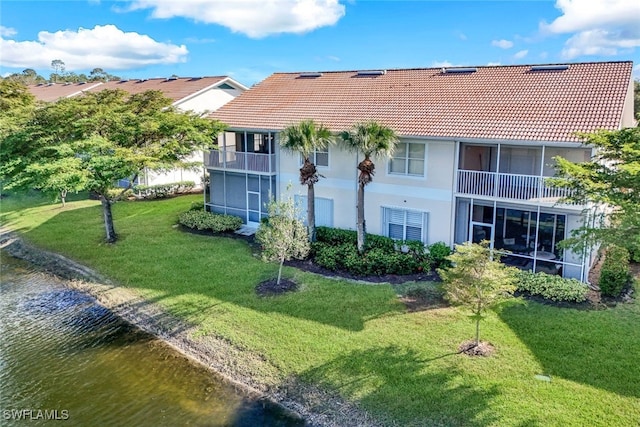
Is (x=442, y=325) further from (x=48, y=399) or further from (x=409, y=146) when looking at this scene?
(x=48, y=399)

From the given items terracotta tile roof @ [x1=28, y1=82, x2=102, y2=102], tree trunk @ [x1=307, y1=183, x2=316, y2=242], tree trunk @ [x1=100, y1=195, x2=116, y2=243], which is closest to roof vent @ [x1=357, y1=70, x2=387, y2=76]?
tree trunk @ [x1=307, y1=183, x2=316, y2=242]

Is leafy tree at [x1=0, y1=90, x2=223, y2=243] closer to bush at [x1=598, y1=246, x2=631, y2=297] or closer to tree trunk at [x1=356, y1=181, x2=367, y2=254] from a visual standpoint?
tree trunk at [x1=356, y1=181, x2=367, y2=254]

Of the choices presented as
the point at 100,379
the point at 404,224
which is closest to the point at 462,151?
the point at 404,224

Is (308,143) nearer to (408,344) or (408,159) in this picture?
(408,159)

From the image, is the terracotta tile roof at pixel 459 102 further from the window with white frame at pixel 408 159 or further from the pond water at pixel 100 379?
the pond water at pixel 100 379

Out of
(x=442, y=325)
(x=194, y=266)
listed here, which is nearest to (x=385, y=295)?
(x=442, y=325)

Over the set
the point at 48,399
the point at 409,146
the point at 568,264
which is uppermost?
the point at 409,146

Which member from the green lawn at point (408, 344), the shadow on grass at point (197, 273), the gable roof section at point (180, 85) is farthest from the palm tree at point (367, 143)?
the gable roof section at point (180, 85)
